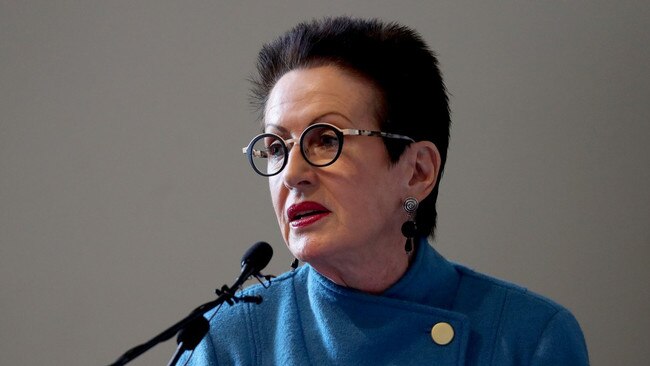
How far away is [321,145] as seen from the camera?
1.60 metres

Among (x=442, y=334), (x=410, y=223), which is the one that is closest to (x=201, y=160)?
(x=410, y=223)

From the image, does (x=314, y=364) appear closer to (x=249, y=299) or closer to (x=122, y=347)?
(x=249, y=299)

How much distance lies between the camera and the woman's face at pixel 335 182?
5.16 feet

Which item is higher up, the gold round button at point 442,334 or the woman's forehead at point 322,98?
the woman's forehead at point 322,98

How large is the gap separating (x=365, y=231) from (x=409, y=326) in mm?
219

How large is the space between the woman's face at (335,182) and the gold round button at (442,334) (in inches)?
7.0

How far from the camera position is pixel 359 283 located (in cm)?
170

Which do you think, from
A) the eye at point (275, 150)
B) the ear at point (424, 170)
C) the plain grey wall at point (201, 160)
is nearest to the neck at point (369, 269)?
the ear at point (424, 170)

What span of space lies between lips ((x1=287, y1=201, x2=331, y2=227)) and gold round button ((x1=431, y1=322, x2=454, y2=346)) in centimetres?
31

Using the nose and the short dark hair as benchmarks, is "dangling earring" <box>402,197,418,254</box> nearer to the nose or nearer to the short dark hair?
the short dark hair

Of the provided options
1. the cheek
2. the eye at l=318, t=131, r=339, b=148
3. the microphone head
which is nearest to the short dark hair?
the eye at l=318, t=131, r=339, b=148

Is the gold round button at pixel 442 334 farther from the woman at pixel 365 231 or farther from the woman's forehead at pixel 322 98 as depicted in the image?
the woman's forehead at pixel 322 98

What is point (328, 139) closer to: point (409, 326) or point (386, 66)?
point (386, 66)

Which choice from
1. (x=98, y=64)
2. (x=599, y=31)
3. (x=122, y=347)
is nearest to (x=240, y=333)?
(x=122, y=347)
